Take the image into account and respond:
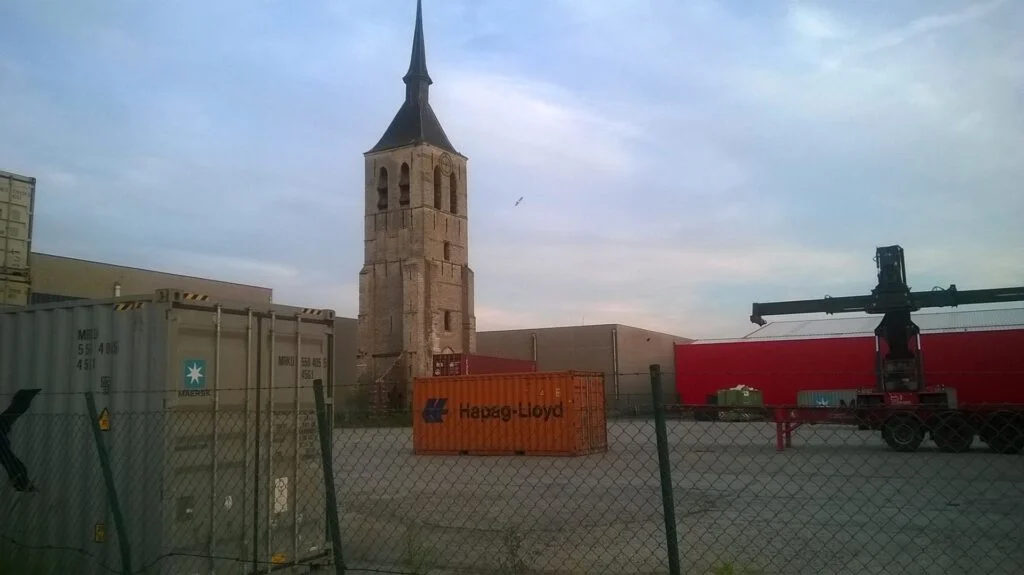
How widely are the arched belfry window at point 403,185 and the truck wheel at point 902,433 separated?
4116cm

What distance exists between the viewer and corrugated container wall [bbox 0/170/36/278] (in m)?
11.7

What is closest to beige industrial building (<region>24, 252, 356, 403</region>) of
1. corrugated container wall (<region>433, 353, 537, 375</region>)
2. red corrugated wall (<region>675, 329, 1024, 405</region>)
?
corrugated container wall (<region>433, 353, 537, 375</region>)

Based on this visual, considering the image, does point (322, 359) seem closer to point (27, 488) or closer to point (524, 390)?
point (27, 488)

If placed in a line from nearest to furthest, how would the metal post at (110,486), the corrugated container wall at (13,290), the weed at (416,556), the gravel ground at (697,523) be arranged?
the metal post at (110,486)
the weed at (416,556)
the gravel ground at (697,523)
the corrugated container wall at (13,290)

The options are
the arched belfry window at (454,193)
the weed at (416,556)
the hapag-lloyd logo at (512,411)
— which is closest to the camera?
the weed at (416,556)

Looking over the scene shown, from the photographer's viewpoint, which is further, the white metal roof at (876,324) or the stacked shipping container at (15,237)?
the white metal roof at (876,324)

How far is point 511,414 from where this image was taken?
23.3 metres

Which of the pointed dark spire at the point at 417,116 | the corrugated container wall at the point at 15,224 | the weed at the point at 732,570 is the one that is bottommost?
the weed at the point at 732,570

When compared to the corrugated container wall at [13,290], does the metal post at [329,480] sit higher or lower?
lower

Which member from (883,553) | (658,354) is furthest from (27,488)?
(658,354)

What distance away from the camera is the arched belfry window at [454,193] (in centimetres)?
5900

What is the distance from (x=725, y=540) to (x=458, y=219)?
51.0 metres

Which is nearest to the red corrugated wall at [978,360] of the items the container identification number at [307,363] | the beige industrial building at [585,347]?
the beige industrial building at [585,347]

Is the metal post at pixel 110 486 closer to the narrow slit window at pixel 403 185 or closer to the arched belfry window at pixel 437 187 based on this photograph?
the narrow slit window at pixel 403 185
